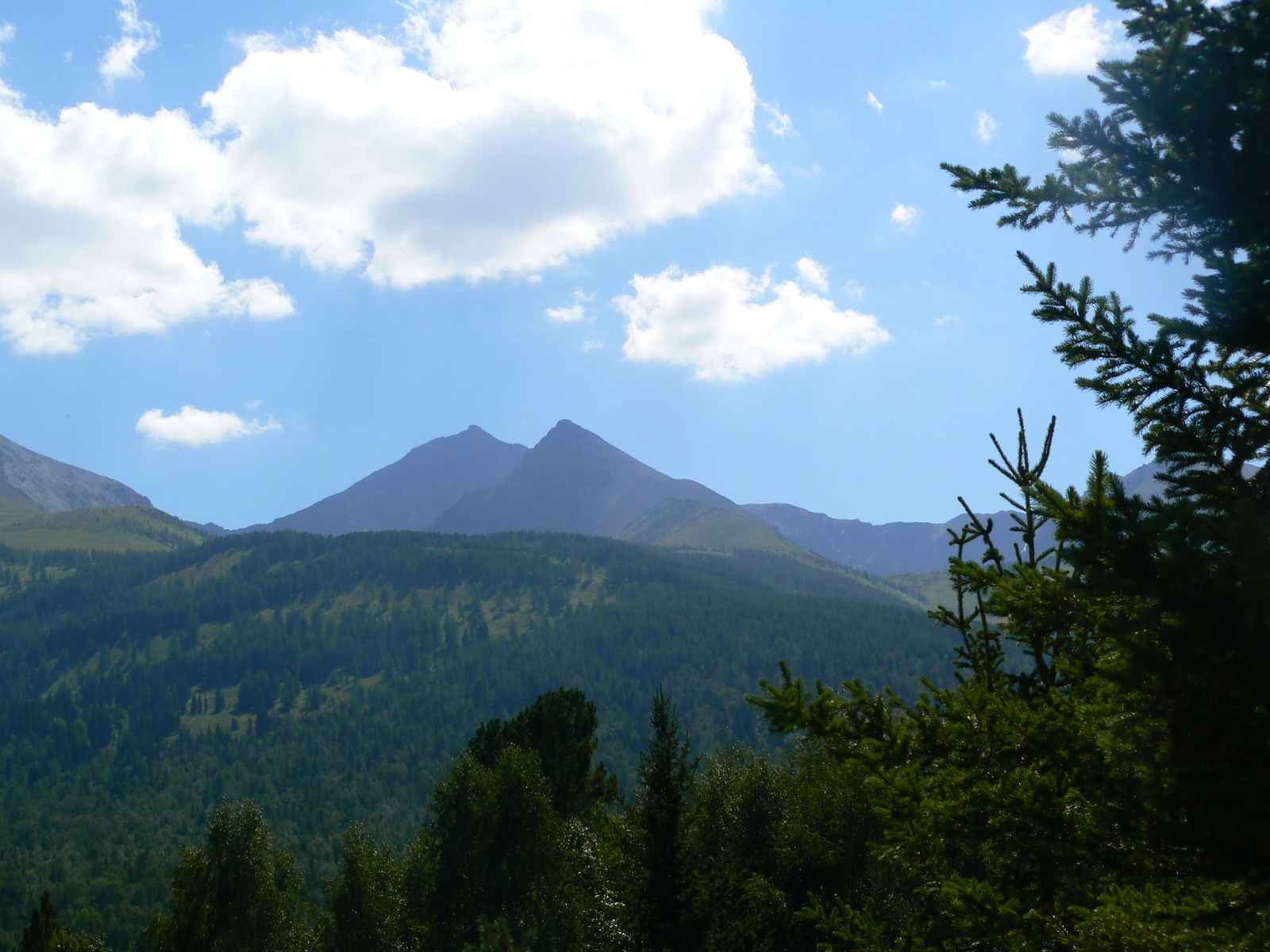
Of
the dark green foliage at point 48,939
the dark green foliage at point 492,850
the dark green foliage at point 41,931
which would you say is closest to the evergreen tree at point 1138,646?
the dark green foliage at point 492,850

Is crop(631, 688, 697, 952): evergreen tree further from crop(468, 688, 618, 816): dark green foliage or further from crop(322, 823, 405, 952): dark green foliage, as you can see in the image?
crop(322, 823, 405, 952): dark green foliage

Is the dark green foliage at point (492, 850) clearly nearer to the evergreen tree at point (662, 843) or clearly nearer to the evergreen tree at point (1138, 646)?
the evergreen tree at point (662, 843)

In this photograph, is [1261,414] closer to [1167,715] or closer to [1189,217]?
[1189,217]

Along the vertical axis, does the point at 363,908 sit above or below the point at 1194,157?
below

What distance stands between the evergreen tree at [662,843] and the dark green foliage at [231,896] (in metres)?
25.3

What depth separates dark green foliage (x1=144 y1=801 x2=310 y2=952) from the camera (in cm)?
→ 3862

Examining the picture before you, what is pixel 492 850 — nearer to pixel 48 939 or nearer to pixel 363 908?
pixel 363 908

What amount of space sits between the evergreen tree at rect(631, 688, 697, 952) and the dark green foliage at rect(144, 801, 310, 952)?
25346 mm

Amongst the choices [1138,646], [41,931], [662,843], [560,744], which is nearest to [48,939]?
[41,931]

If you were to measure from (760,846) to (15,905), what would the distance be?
505 ft

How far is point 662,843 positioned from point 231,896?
26992 mm

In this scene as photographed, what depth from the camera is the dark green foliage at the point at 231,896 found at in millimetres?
38625

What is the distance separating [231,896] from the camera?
39.5 metres

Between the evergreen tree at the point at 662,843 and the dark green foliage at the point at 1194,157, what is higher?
the dark green foliage at the point at 1194,157
